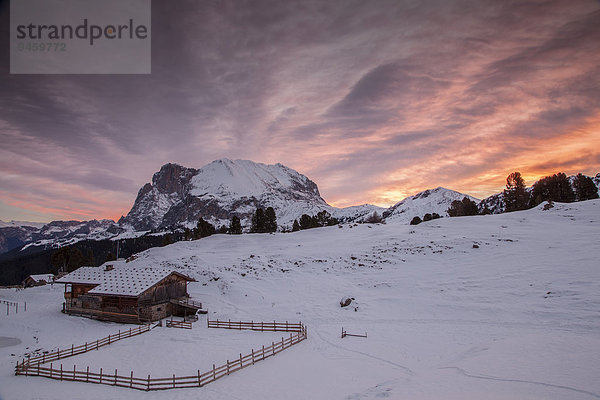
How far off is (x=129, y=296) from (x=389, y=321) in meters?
28.6

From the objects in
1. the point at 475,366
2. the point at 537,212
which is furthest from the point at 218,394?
the point at 537,212

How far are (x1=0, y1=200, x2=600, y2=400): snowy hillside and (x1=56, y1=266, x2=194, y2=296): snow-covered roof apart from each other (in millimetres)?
3943

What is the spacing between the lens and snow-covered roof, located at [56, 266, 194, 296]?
118 ft

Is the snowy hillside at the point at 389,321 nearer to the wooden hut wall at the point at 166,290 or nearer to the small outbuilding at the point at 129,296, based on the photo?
the small outbuilding at the point at 129,296

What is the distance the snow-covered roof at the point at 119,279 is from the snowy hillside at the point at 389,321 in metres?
3.94

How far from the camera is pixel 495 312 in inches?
1204

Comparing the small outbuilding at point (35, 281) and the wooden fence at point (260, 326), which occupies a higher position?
the small outbuilding at point (35, 281)

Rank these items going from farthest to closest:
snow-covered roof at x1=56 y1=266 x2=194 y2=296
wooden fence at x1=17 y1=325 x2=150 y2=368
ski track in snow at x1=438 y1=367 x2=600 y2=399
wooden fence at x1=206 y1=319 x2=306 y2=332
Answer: snow-covered roof at x1=56 y1=266 x2=194 y2=296
wooden fence at x1=206 y1=319 x2=306 y2=332
wooden fence at x1=17 y1=325 x2=150 y2=368
ski track in snow at x1=438 y1=367 x2=600 y2=399

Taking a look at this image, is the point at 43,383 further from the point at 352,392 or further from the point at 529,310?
the point at 529,310

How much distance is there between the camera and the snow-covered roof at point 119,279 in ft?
118

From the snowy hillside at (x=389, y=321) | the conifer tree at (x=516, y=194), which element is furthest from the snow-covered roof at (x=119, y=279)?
the conifer tree at (x=516, y=194)

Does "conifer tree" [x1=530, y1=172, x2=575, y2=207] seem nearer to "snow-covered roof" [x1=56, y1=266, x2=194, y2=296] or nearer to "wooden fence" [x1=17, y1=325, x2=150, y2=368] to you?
"snow-covered roof" [x1=56, y1=266, x2=194, y2=296]

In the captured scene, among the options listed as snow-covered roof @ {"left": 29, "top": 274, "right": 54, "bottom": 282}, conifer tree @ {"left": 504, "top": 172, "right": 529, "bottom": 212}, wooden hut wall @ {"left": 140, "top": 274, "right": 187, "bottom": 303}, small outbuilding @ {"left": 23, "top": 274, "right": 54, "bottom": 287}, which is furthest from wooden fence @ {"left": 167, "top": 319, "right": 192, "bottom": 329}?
conifer tree @ {"left": 504, "top": 172, "right": 529, "bottom": 212}

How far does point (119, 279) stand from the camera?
38.6m
